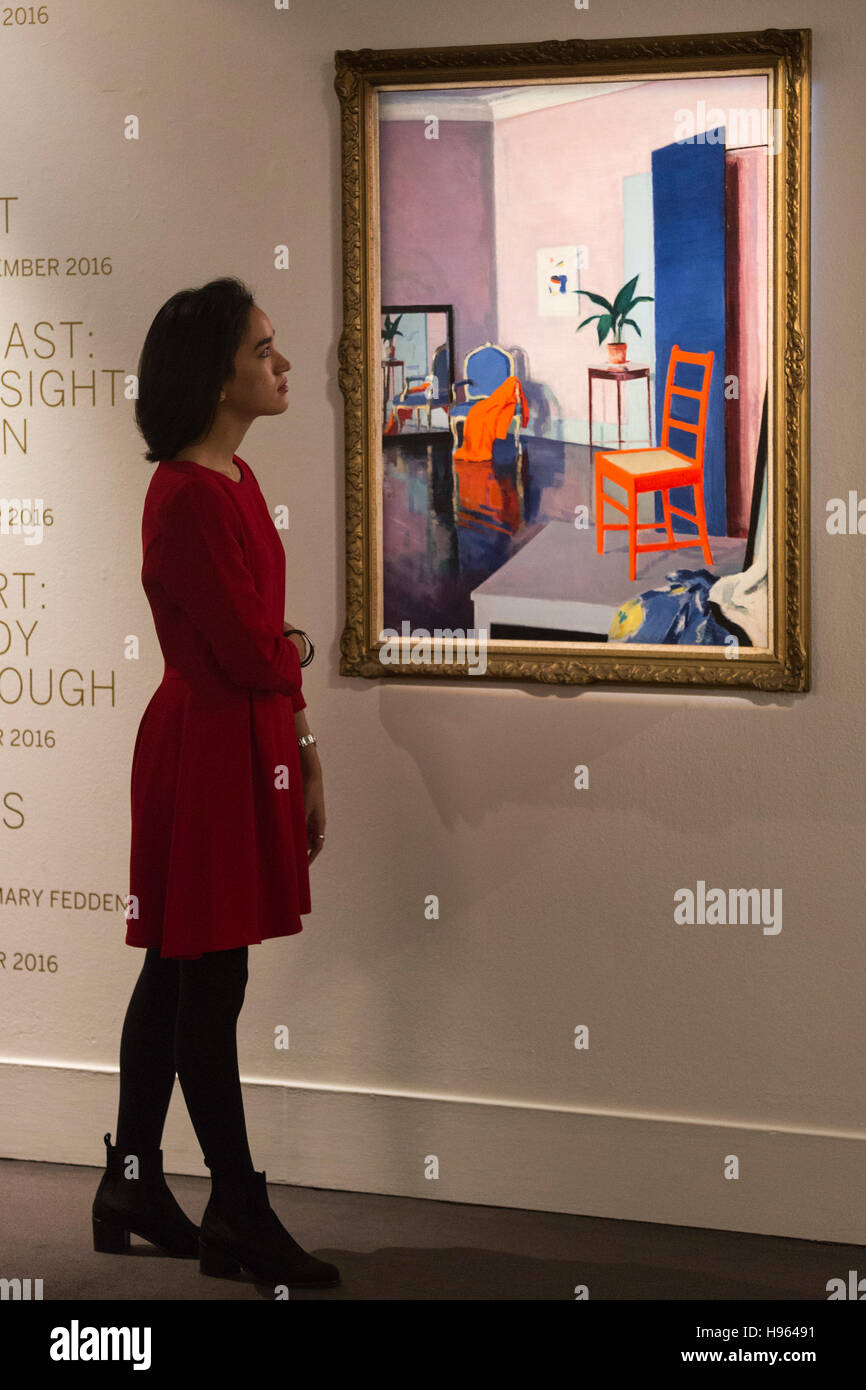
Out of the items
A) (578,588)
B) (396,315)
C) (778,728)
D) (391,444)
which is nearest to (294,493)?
(391,444)

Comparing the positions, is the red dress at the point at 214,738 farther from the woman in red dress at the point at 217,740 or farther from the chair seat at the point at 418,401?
the chair seat at the point at 418,401

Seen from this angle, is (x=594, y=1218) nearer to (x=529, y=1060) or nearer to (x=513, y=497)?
(x=529, y=1060)

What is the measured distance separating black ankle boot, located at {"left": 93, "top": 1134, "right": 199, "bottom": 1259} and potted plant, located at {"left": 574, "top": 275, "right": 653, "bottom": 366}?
1.73 m

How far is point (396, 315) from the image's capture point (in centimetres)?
292

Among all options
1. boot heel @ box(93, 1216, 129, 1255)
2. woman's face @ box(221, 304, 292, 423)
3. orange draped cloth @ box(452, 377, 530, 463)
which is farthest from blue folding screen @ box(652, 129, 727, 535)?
boot heel @ box(93, 1216, 129, 1255)

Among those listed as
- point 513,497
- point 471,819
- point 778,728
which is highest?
point 513,497

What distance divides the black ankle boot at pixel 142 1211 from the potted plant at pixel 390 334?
1.60 metres

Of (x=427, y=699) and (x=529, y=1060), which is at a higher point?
(x=427, y=699)

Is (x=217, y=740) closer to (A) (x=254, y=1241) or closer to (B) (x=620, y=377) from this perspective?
(A) (x=254, y=1241)

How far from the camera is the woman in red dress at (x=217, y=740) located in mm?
2461

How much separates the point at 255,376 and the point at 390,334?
1.55 ft

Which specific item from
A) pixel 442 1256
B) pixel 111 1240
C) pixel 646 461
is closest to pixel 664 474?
pixel 646 461

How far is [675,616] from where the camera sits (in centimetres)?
284

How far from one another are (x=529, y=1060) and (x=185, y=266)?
1.76 m
